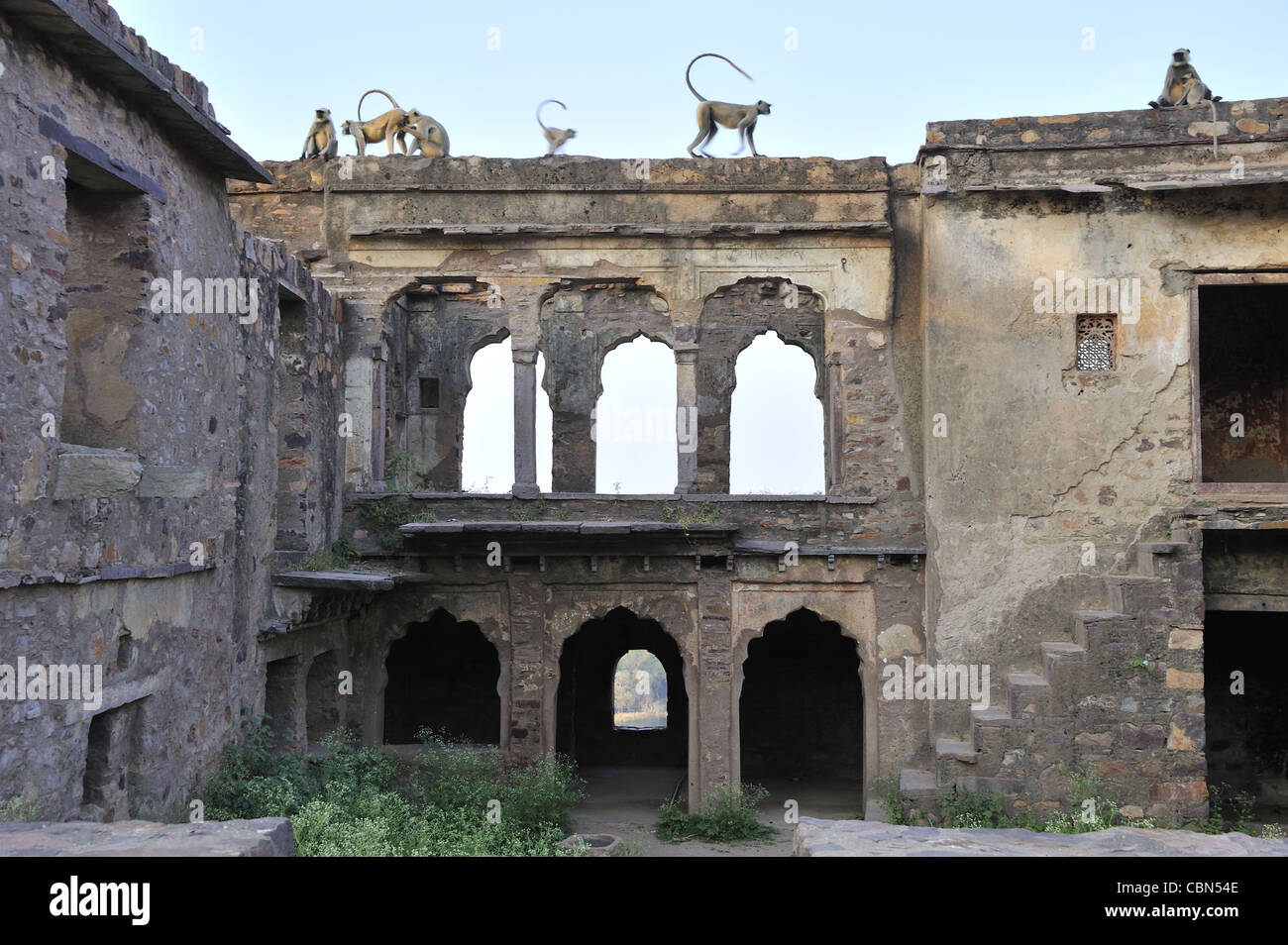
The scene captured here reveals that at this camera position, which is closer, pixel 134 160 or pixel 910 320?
pixel 134 160

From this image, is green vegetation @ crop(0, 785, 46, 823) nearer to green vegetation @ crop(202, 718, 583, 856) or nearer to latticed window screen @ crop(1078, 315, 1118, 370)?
green vegetation @ crop(202, 718, 583, 856)

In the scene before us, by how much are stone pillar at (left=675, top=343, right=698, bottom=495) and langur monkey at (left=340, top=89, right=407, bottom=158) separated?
502 cm

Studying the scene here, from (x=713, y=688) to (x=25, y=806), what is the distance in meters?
7.63

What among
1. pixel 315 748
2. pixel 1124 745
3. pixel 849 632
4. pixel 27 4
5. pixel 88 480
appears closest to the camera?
pixel 27 4

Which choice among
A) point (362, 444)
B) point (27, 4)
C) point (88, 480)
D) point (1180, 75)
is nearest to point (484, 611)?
point (362, 444)

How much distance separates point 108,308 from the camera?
24.8ft

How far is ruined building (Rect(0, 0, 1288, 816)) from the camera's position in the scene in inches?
303

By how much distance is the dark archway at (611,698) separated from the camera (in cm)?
1736

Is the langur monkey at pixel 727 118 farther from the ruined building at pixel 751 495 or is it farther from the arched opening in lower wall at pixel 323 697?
the arched opening in lower wall at pixel 323 697

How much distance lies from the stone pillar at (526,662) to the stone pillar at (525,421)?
1.08 m

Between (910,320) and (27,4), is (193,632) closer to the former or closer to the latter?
(27,4)

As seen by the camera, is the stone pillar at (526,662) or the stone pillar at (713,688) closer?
the stone pillar at (713,688)

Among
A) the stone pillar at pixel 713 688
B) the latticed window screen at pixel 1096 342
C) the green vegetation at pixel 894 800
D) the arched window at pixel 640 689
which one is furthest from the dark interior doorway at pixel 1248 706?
the arched window at pixel 640 689
